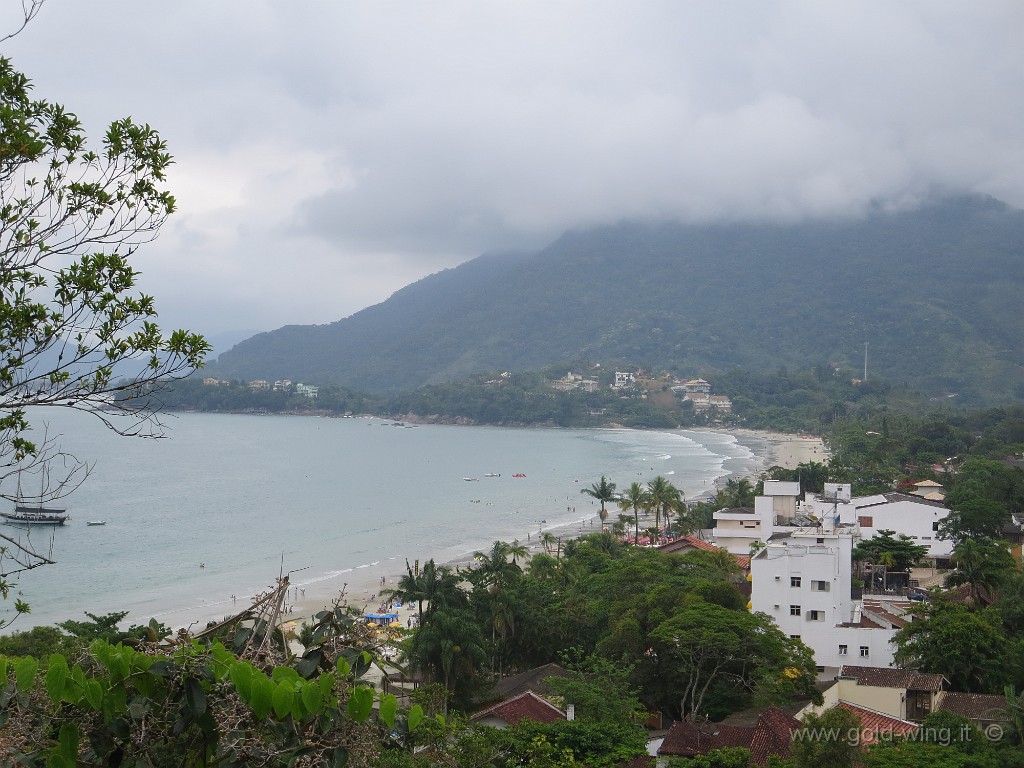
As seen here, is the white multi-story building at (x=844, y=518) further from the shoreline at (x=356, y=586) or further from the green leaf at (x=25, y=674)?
the green leaf at (x=25, y=674)

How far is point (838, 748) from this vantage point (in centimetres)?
1102

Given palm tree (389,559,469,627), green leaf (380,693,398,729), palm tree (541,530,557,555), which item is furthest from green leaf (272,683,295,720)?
palm tree (541,530,557,555)

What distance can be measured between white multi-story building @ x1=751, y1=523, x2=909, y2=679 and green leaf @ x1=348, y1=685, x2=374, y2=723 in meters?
17.5

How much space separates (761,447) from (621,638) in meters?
85.7

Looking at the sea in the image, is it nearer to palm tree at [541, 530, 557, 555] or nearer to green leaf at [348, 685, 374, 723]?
green leaf at [348, 685, 374, 723]

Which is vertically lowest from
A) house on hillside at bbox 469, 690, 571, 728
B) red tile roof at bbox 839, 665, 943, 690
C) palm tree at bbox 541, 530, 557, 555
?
palm tree at bbox 541, 530, 557, 555

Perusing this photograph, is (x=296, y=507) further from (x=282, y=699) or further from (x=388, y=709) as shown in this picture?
(x=282, y=699)

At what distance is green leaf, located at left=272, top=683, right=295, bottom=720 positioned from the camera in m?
3.28

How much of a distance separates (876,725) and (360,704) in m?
13.1

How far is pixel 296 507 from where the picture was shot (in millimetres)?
57125

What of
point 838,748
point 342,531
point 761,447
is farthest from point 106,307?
point 761,447

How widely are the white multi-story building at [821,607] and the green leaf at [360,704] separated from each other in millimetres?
17462

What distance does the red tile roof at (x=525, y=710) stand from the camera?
48.8 ft

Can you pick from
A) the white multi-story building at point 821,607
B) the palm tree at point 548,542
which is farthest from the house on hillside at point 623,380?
the white multi-story building at point 821,607
